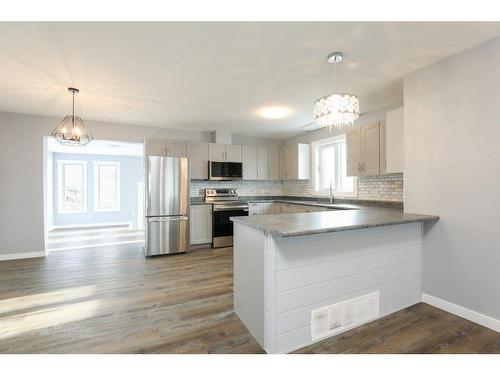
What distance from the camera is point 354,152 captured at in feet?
12.0

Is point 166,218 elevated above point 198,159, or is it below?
below

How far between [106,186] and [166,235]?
5.14 meters

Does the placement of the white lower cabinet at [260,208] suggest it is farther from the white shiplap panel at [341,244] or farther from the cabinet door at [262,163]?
the white shiplap panel at [341,244]

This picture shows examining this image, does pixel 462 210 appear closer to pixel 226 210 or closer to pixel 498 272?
pixel 498 272

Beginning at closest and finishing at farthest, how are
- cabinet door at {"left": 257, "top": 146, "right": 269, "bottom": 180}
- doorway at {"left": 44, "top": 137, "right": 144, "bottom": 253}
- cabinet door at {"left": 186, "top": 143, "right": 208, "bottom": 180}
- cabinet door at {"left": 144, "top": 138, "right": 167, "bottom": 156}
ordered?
cabinet door at {"left": 144, "top": 138, "right": 167, "bottom": 156} < cabinet door at {"left": 186, "top": 143, "right": 208, "bottom": 180} < cabinet door at {"left": 257, "top": 146, "right": 269, "bottom": 180} < doorway at {"left": 44, "top": 137, "right": 144, "bottom": 253}

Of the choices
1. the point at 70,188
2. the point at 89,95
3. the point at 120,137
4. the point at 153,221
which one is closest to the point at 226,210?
the point at 153,221

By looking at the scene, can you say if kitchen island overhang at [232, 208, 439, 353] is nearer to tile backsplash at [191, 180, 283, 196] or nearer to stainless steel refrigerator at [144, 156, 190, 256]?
stainless steel refrigerator at [144, 156, 190, 256]

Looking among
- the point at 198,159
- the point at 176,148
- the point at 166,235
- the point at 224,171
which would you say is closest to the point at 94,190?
the point at 176,148

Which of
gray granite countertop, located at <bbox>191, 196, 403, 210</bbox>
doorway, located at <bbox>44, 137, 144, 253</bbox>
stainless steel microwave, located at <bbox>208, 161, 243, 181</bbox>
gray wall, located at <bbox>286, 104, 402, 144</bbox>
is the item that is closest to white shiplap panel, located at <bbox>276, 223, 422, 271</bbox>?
gray granite countertop, located at <bbox>191, 196, 403, 210</bbox>

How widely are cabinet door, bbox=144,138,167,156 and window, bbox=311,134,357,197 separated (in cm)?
315

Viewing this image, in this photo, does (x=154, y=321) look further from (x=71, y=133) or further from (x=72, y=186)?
(x=72, y=186)

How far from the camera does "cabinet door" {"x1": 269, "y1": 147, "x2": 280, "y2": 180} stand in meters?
5.74

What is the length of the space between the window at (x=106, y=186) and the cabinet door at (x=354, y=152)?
24.5 feet

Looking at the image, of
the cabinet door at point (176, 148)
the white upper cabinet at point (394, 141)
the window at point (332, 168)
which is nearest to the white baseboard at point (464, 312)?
the white upper cabinet at point (394, 141)
